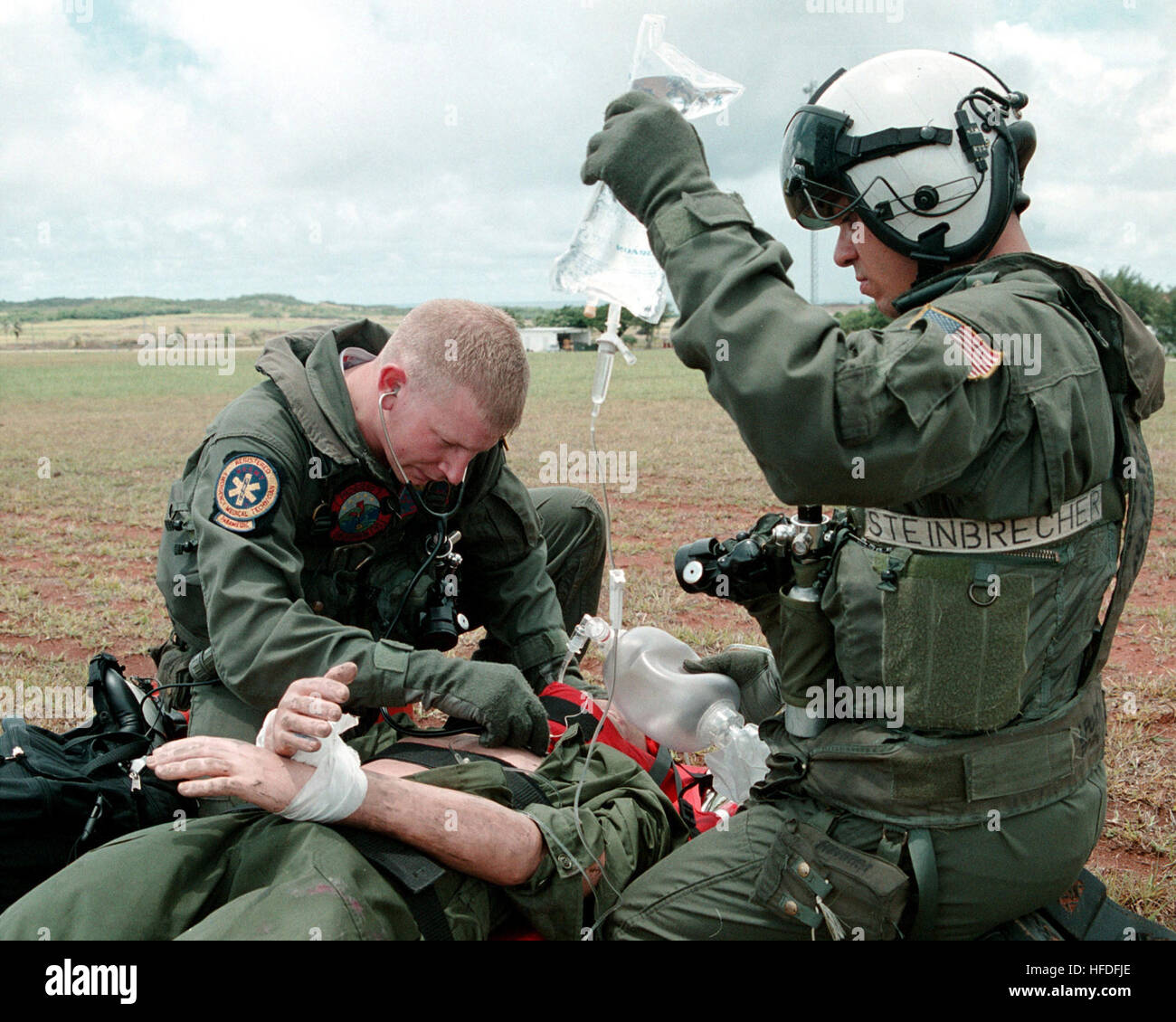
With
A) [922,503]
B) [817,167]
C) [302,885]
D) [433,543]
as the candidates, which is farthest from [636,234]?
[302,885]

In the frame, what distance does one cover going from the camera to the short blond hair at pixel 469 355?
11.2 ft

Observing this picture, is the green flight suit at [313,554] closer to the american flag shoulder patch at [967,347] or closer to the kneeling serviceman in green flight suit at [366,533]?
the kneeling serviceman in green flight suit at [366,533]

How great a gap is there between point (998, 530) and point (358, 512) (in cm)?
228

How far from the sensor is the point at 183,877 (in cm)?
245

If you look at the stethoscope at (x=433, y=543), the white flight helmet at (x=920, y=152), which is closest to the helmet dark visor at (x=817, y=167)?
the white flight helmet at (x=920, y=152)

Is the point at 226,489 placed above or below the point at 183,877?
above

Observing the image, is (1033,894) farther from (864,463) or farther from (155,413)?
(155,413)

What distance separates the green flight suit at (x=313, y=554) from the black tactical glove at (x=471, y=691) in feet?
0.09

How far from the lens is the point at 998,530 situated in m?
2.31

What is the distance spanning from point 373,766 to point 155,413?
22.2 meters

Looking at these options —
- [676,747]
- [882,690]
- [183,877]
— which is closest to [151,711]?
[183,877]

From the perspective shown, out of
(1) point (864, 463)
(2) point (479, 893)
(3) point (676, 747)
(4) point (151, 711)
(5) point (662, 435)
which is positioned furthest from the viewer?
(5) point (662, 435)

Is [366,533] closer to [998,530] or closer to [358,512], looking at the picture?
[358,512]

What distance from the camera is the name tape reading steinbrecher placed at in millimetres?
2314
